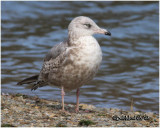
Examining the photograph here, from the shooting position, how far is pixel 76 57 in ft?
20.2

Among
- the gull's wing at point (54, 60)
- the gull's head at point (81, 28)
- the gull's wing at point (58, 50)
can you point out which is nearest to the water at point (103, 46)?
the gull's wing at point (54, 60)

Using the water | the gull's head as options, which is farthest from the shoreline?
the water

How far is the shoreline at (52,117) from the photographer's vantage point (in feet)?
18.1

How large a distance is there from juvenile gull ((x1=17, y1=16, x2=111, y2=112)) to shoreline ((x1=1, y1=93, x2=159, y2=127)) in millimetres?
523

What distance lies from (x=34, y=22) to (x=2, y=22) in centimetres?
119

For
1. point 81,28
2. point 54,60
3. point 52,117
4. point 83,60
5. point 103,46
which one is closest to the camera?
point 52,117

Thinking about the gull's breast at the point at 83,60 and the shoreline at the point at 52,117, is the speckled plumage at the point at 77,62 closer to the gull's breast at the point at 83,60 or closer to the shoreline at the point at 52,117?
the gull's breast at the point at 83,60

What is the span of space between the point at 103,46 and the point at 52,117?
280 inches

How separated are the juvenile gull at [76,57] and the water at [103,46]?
1.84 m

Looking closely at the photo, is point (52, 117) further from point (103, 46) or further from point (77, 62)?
point (103, 46)

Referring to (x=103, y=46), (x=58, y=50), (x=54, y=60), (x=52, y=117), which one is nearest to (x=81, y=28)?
(x=58, y=50)

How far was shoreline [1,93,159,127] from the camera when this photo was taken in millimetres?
5525

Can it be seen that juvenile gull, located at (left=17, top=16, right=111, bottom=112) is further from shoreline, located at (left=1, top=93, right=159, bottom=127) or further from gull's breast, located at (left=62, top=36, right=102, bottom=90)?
shoreline, located at (left=1, top=93, right=159, bottom=127)

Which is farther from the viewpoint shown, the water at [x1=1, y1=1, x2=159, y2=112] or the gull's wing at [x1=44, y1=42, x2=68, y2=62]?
the water at [x1=1, y1=1, x2=159, y2=112]
